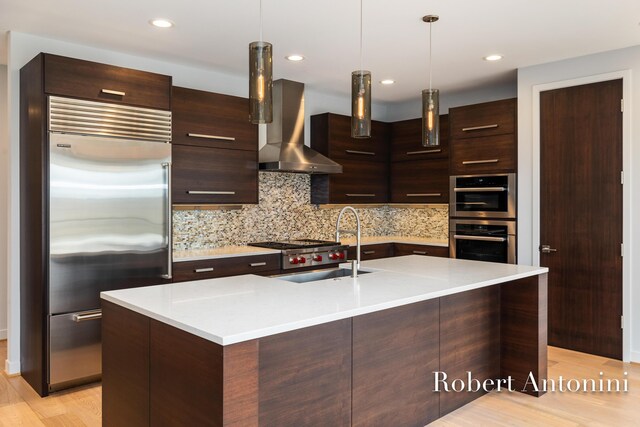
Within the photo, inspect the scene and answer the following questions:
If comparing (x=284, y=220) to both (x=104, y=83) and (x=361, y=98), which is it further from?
(x=361, y=98)

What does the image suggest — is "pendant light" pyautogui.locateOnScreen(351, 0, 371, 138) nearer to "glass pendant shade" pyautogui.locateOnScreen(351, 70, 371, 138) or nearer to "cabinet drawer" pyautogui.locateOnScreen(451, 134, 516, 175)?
"glass pendant shade" pyautogui.locateOnScreen(351, 70, 371, 138)

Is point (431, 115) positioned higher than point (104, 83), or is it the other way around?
point (104, 83)

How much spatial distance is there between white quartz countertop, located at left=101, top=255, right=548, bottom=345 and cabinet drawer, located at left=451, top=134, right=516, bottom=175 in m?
1.75

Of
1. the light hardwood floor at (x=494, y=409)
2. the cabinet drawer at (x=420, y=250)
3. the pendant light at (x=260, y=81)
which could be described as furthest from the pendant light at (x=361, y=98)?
the cabinet drawer at (x=420, y=250)

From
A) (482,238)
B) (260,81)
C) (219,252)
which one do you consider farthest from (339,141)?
(260,81)

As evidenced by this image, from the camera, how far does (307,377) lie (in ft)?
6.77

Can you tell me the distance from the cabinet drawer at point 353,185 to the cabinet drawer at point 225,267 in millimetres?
1282

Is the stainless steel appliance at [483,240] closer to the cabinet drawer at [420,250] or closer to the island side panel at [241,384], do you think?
the cabinet drawer at [420,250]

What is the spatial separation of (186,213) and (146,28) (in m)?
1.73

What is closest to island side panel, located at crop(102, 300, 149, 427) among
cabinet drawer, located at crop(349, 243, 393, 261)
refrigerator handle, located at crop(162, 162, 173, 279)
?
refrigerator handle, located at crop(162, 162, 173, 279)

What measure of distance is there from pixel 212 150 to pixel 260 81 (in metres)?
2.37

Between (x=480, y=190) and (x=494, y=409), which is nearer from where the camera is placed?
(x=494, y=409)

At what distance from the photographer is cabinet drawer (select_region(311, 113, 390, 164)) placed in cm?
541

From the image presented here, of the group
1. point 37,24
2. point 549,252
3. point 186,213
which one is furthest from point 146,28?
point 549,252
